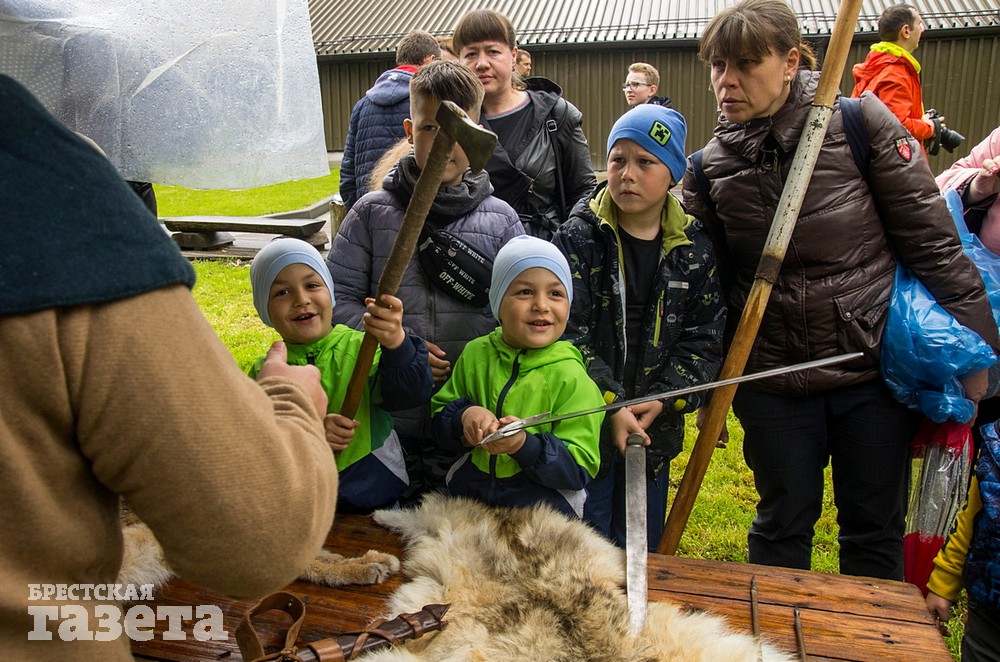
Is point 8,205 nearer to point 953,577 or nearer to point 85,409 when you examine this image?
point 85,409

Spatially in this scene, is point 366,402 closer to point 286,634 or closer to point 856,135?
point 286,634

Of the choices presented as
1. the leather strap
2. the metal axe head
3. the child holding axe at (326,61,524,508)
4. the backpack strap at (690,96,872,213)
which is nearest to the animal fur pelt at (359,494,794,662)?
the leather strap

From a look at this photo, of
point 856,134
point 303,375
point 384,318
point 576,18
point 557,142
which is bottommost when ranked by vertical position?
point 384,318

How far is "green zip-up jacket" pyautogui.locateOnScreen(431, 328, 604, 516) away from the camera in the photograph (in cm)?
213

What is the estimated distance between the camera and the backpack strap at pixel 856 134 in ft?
7.98

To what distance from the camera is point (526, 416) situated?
2260 millimetres

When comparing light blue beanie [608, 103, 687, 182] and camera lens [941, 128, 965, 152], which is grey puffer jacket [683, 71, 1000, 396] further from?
camera lens [941, 128, 965, 152]

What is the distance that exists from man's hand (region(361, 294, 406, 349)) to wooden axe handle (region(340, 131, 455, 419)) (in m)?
0.02

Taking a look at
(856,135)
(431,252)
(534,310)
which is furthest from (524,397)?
(856,135)

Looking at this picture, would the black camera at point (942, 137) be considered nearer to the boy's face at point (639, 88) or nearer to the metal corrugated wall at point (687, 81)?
the boy's face at point (639, 88)

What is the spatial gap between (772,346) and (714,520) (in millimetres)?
1648

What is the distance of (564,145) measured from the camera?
3.31 meters

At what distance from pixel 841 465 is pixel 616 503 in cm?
75

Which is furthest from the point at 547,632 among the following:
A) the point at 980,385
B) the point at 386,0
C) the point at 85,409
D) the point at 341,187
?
the point at 386,0
